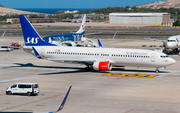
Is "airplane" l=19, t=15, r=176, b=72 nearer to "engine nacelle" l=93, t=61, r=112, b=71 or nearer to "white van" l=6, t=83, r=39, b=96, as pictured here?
"engine nacelle" l=93, t=61, r=112, b=71

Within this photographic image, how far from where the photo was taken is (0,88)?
148 ft

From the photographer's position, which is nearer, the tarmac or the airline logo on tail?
the tarmac

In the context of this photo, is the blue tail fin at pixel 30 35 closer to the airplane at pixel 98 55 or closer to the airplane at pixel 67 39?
the airplane at pixel 98 55

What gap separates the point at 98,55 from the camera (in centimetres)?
5944

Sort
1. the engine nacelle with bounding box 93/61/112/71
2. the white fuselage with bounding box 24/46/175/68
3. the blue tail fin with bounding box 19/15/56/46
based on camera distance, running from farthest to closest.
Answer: the blue tail fin with bounding box 19/15/56/46 < the engine nacelle with bounding box 93/61/112/71 < the white fuselage with bounding box 24/46/175/68

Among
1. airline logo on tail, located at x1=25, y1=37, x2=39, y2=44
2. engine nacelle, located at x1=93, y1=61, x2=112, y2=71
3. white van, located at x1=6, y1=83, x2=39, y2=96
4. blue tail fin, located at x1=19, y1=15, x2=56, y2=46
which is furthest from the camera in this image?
airline logo on tail, located at x1=25, y1=37, x2=39, y2=44

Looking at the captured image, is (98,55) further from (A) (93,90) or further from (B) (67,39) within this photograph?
(B) (67,39)

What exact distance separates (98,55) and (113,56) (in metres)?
2.88

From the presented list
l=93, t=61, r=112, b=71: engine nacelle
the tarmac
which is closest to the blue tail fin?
the tarmac

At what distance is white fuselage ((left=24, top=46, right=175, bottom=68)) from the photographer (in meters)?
56.6

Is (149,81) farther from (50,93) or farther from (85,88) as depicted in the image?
(50,93)

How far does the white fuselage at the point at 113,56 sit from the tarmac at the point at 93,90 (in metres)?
2.28

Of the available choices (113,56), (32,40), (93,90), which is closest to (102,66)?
(113,56)

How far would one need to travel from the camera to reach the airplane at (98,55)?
5672 centimetres
